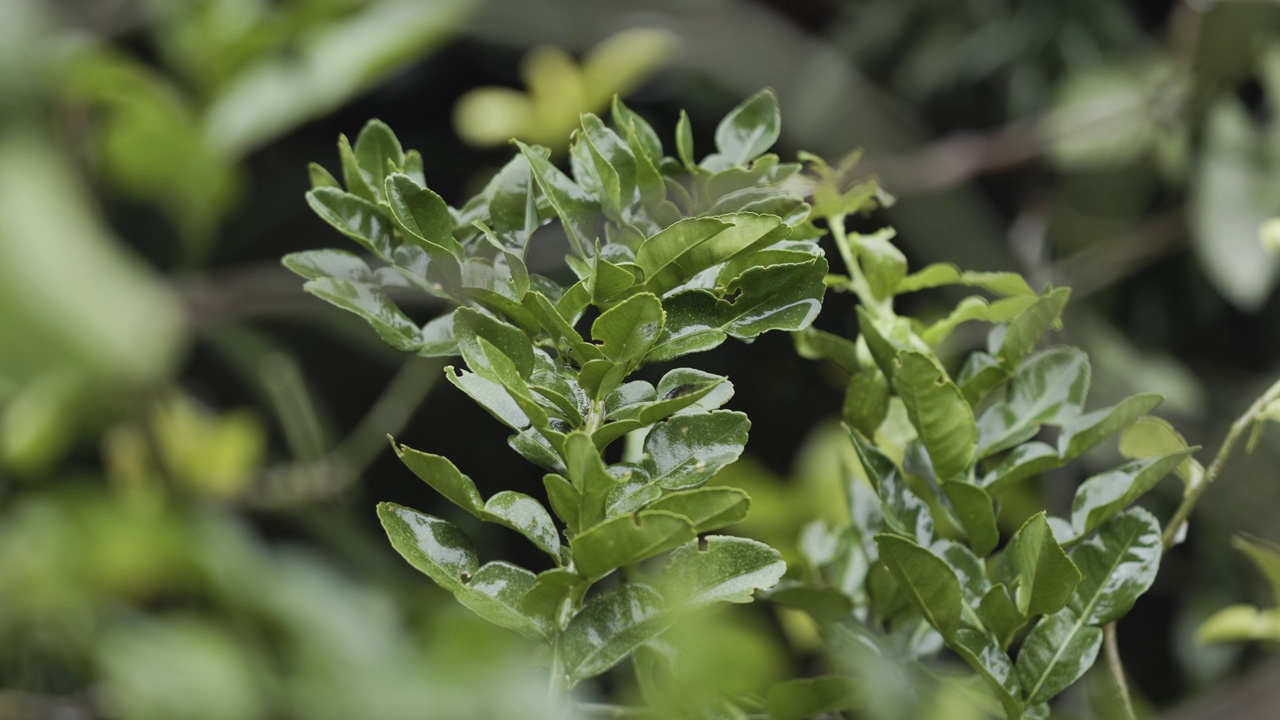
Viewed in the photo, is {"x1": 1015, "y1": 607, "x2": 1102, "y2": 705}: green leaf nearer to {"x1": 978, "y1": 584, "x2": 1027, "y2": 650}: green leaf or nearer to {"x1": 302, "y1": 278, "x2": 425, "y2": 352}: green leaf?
{"x1": 978, "y1": 584, "x2": 1027, "y2": 650}: green leaf

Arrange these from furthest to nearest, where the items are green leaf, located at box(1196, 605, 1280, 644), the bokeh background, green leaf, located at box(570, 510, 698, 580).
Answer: the bokeh background → green leaf, located at box(1196, 605, 1280, 644) → green leaf, located at box(570, 510, 698, 580)

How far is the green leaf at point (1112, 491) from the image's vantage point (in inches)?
8.7

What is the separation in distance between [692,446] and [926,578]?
5 cm

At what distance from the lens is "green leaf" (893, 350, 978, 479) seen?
0.21m

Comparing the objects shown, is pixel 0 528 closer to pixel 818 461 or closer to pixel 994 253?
pixel 818 461

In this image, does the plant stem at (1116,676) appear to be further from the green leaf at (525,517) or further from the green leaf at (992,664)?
the green leaf at (525,517)

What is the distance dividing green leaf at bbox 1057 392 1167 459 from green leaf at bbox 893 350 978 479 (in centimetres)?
3

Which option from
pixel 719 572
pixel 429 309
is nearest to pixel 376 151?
pixel 719 572

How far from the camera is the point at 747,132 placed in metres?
0.25

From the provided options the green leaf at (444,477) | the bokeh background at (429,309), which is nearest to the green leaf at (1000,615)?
the green leaf at (444,477)

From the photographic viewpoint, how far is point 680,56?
91 cm

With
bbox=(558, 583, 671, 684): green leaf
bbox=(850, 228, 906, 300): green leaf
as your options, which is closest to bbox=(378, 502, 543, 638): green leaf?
bbox=(558, 583, 671, 684): green leaf

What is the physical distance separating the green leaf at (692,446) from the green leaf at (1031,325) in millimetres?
75

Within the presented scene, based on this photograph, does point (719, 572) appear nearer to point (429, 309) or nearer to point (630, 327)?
point (630, 327)
